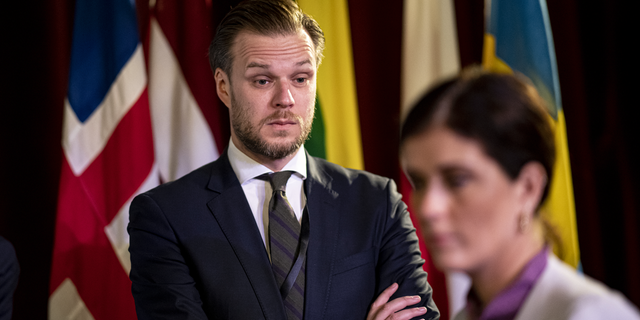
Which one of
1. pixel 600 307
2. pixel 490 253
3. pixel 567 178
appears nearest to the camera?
pixel 600 307

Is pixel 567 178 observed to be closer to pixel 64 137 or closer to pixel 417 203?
pixel 417 203

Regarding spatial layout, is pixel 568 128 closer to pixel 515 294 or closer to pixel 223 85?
pixel 223 85

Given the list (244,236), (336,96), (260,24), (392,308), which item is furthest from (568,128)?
(244,236)

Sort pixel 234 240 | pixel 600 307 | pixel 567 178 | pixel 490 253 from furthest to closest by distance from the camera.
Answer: pixel 567 178 → pixel 234 240 → pixel 490 253 → pixel 600 307

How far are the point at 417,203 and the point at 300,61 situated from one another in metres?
1.21

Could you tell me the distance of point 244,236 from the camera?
1.86 metres

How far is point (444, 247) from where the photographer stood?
85 cm

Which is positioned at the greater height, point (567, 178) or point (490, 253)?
point (490, 253)

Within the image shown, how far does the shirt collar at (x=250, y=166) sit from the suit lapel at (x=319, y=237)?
0.04 m

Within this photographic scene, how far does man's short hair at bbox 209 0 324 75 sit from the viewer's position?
202 centimetres

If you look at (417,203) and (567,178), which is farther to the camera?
(567,178)

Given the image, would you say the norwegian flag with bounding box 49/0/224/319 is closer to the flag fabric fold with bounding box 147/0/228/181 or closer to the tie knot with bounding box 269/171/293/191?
the flag fabric fold with bounding box 147/0/228/181

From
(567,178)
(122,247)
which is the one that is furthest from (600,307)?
(122,247)

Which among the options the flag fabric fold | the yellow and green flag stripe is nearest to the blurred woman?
the yellow and green flag stripe
